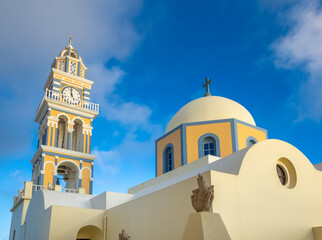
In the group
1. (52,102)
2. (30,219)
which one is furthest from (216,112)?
(52,102)

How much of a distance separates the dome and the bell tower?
886 centimetres

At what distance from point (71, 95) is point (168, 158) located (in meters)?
11.3

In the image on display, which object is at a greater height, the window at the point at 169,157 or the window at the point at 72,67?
the window at the point at 72,67

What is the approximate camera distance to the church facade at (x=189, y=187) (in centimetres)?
838

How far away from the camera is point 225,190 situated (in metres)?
8.25

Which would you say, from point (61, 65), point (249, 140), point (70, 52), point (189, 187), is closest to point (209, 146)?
point (249, 140)

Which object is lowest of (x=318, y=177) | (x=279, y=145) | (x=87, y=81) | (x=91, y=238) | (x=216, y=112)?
(x=91, y=238)

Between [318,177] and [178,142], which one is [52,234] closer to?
[178,142]

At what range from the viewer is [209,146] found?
13547 millimetres

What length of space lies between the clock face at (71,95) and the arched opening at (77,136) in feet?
4.66

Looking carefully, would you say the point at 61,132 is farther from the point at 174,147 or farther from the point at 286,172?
the point at 286,172

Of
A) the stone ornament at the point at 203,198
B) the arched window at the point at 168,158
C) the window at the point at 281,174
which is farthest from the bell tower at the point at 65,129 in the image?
the stone ornament at the point at 203,198

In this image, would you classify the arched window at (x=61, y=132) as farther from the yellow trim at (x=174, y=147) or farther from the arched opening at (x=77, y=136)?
the yellow trim at (x=174, y=147)

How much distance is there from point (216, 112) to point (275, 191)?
5.49 metres
